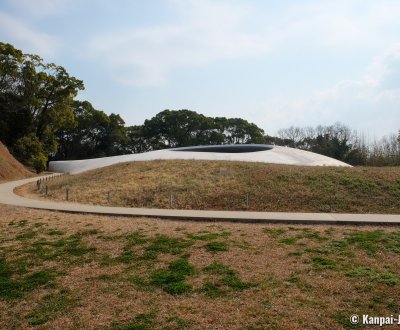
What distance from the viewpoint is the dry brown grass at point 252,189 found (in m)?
15.1

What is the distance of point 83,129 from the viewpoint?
6131 cm

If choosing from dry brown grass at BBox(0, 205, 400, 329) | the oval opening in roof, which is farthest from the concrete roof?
dry brown grass at BBox(0, 205, 400, 329)

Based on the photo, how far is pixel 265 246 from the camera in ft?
26.7

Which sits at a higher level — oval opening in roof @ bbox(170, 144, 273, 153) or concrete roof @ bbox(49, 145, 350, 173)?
oval opening in roof @ bbox(170, 144, 273, 153)

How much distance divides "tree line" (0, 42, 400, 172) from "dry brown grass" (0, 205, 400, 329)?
31365 millimetres

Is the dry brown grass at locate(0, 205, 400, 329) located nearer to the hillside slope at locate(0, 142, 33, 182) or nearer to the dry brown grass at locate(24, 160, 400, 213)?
the dry brown grass at locate(24, 160, 400, 213)

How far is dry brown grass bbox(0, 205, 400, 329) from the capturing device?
16.7 feet

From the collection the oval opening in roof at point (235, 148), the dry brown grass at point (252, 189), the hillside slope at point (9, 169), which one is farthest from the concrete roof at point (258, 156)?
the hillside slope at point (9, 169)

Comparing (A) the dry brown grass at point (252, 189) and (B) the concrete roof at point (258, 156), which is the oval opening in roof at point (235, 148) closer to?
(B) the concrete roof at point (258, 156)

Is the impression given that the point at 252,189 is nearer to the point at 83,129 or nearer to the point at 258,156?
the point at 258,156

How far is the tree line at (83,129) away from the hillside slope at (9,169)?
223 cm

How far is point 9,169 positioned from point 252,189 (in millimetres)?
23248

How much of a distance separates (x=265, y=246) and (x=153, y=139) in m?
60.0

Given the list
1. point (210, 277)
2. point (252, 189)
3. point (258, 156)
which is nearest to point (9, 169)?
point (258, 156)
